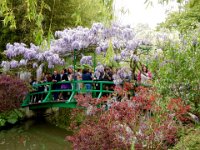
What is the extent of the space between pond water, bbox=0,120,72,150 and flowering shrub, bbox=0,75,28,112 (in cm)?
95

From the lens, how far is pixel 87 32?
1466 cm

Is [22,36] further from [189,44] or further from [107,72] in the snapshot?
[189,44]

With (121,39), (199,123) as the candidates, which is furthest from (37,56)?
(199,123)

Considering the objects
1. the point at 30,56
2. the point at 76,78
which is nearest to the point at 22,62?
the point at 30,56

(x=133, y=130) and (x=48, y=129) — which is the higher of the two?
(x=133, y=130)

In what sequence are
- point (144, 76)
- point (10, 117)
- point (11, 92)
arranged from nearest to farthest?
point (144, 76), point (11, 92), point (10, 117)

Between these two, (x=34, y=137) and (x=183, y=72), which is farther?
(x=34, y=137)

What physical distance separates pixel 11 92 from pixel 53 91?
1849 mm

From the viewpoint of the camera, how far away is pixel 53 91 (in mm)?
14547

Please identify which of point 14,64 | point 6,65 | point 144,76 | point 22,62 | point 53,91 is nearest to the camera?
point 144,76

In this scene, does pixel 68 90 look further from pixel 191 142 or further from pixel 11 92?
pixel 191 142

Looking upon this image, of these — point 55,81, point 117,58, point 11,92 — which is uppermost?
point 117,58

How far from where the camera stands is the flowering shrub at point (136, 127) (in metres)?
7.33

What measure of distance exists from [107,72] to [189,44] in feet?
16.1
